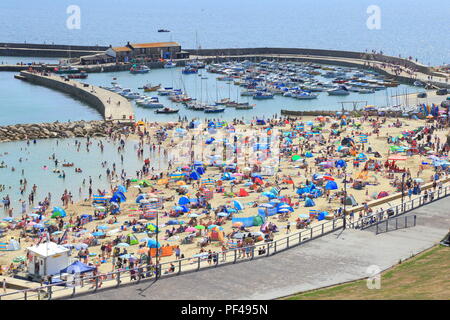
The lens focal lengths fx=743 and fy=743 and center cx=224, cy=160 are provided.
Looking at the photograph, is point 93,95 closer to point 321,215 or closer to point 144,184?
point 144,184

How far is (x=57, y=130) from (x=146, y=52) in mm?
55713

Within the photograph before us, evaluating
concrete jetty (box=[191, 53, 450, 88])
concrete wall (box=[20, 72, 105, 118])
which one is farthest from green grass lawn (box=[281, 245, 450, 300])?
concrete jetty (box=[191, 53, 450, 88])

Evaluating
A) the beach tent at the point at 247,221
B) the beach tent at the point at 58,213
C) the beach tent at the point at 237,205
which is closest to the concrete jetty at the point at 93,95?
Result: the beach tent at the point at 58,213

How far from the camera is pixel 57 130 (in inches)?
2603

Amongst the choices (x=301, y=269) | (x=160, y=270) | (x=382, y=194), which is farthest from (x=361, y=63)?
(x=160, y=270)

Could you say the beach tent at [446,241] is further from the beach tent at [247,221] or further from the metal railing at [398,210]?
the beach tent at [247,221]

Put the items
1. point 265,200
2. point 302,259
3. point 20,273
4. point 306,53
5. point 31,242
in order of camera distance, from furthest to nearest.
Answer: point 306,53, point 265,200, point 31,242, point 20,273, point 302,259

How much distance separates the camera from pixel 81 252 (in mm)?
32875

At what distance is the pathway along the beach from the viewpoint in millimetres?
23094

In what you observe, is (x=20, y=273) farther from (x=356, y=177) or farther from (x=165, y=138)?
(x=165, y=138)

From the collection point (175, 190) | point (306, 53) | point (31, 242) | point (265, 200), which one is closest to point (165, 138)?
point (175, 190)

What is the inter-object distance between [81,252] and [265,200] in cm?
1332

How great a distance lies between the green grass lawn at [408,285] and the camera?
21000mm

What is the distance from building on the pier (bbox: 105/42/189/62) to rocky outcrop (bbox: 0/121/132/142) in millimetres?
50148
